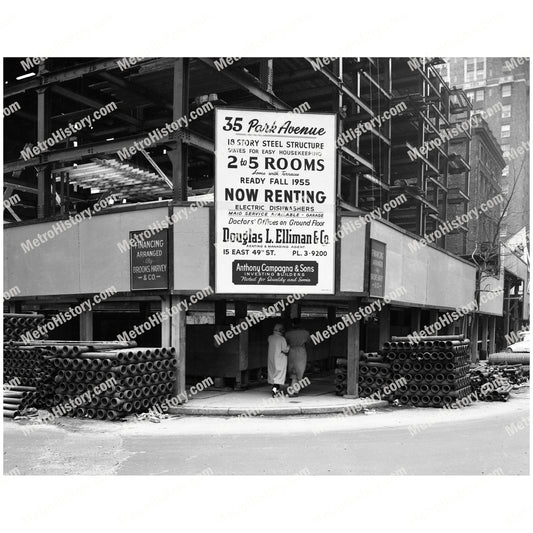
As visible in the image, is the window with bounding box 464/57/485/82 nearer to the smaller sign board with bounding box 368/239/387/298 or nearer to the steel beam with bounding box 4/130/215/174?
the smaller sign board with bounding box 368/239/387/298

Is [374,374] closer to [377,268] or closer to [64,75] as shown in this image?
[377,268]

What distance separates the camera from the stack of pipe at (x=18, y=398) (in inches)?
516

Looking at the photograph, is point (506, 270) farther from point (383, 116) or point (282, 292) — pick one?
point (282, 292)

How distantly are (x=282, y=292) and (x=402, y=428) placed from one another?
13.5 feet

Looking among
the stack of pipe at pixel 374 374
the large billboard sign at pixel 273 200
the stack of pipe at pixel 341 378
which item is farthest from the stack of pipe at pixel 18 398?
the stack of pipe at pixel 374 374

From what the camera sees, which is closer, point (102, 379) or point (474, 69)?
point (102, 379)

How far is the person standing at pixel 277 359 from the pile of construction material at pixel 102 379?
9.12 feet

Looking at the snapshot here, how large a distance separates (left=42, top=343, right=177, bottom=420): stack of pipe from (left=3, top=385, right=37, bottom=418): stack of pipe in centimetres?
51

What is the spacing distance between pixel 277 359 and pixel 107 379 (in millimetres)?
4612

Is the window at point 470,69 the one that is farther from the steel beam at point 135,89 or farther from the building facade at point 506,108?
the steel beam at point 135,89

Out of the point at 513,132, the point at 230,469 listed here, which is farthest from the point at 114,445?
the point at 513,132

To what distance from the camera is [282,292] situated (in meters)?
13.9

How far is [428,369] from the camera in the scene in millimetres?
14625

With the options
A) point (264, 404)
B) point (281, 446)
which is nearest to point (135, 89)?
point (264, 404)
